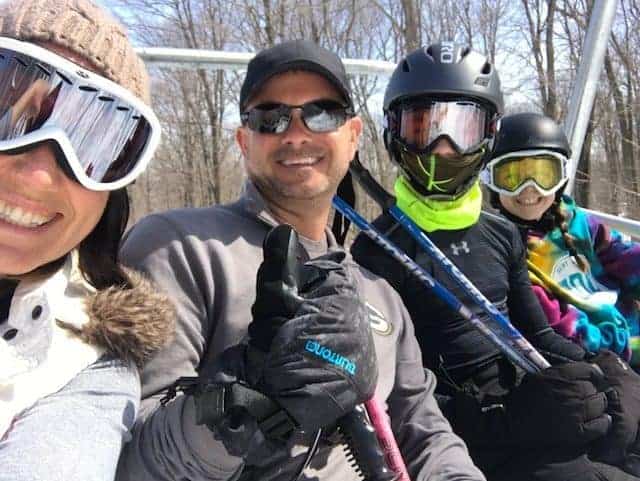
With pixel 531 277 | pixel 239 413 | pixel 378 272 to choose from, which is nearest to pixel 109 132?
pixel 239 413

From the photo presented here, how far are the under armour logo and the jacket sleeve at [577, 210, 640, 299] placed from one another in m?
0.79

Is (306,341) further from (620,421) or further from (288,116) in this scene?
(620,421)

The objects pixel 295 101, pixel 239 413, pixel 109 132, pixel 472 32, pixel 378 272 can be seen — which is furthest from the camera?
pixel 472 32

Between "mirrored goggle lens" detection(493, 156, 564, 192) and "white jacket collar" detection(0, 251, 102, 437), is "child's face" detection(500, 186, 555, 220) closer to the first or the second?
"mirrored goggle lens" detection(493, 156, 564, 192)

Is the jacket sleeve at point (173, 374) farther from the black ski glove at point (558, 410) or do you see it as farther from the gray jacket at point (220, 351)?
the black ski glove at point (558, 410)

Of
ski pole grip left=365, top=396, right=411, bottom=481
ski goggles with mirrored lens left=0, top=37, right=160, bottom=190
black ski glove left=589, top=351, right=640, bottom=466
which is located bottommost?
black ski glove left=589, top=351, right=640, bottom=466

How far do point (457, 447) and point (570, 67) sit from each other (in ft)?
43.1

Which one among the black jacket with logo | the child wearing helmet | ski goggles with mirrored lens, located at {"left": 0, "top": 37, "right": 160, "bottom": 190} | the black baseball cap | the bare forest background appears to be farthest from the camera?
the bare forest background

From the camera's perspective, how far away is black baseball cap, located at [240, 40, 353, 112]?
5.58 ft

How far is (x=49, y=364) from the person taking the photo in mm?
1192

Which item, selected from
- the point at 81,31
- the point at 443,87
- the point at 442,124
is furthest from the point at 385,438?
the point at 443,87

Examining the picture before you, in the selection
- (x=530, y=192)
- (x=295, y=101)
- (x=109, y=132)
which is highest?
(x=295, y=101)

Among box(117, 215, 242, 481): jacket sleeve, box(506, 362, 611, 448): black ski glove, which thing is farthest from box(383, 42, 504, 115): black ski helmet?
box(117, 215, 242, 481): jacket sleeve

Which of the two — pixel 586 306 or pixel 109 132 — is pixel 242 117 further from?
pixel 586 306
